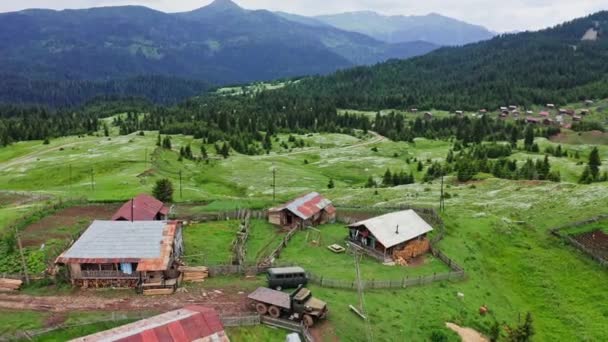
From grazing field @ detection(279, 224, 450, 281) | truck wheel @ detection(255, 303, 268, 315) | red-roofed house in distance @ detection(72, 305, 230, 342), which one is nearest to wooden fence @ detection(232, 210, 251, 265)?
grazing field @ detection(279, 224, 450, 281)

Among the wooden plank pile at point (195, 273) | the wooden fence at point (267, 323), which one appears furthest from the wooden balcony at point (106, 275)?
the wooden fence at point (267, 323)

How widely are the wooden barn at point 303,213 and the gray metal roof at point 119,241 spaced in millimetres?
20845

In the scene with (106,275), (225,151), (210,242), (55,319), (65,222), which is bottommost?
(225,151)

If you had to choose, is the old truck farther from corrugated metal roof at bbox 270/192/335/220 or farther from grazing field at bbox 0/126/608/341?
corrugated metal roof at bbox 270/192/335/220

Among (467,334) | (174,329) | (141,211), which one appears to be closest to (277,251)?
(141,211)

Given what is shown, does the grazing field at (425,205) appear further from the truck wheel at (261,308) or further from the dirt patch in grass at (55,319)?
the truck wheel at (261,308)

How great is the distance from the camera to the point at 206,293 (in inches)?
1978

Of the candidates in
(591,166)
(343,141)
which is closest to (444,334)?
(591,166)

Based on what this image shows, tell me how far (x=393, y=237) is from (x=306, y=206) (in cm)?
1699

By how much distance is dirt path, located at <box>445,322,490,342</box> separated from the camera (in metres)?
48.0

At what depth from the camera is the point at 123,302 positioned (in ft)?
157

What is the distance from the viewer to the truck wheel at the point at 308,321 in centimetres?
4459

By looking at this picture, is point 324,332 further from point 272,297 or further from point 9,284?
point 9,284

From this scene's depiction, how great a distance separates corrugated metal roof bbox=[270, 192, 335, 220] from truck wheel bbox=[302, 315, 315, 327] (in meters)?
28.3
